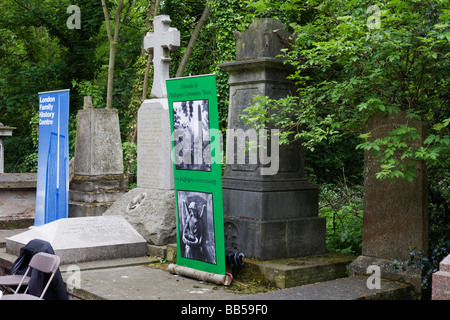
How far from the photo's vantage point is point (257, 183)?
6473 millimetres

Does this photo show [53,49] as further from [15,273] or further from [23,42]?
[15,273]

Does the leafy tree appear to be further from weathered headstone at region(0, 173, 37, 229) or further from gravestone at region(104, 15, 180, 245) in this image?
weathered headstone at region(0, 173, 37, 229)

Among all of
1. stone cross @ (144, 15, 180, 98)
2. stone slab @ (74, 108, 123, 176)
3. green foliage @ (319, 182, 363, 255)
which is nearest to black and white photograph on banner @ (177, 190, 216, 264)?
green foliage @ (319, 182, 363, 255)

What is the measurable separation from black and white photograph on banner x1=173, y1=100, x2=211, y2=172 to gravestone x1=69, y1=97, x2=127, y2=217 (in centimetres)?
383

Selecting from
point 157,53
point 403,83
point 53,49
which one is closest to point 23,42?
point 53,49

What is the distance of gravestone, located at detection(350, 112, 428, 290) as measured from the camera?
574cm

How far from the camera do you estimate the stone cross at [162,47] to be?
8.48 m

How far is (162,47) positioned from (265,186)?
3.32m

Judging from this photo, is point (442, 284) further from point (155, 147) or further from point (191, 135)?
point (155, 147)

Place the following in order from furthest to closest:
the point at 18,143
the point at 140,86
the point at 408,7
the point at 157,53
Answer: the point at 18,143 < the point at 140,86 < the point at 157,53 < the point at 408,7

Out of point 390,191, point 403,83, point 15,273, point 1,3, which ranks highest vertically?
point 1,3

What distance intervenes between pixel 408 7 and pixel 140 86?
1095 cm

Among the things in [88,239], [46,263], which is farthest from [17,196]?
[46,263]

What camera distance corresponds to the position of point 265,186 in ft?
21.1
